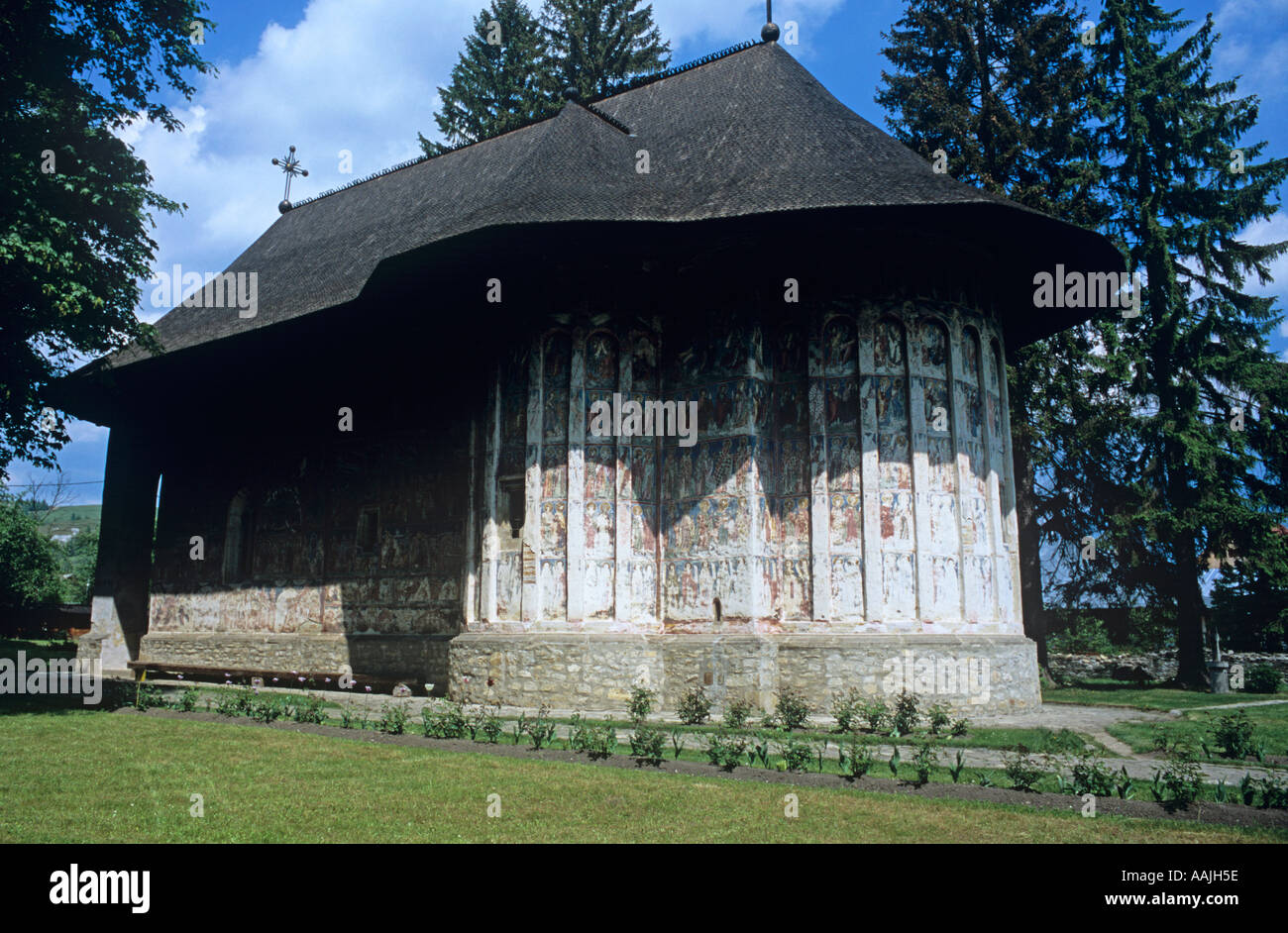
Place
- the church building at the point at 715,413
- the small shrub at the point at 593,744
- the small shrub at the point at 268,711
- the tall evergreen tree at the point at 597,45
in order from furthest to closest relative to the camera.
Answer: the tall evergreen tree at the point at 597,45 → the church building at the point at 715,413 → the small shrub at the point at 268,711 → the small shrub at the point at 593,744

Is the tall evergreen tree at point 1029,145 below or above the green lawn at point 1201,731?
above

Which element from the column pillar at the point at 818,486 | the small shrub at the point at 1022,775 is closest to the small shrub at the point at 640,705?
the column pillar at the point at 818,486

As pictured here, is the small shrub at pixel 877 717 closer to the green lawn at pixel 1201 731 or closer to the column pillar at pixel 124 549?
the green lawn at pixel 1201 731


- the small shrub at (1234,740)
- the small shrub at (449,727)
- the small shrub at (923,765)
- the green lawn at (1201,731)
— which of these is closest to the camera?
the small shrub at (923,765)

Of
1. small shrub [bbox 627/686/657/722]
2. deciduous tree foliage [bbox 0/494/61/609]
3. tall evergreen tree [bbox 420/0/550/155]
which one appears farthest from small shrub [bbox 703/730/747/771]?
deciduous tree foliage [bbox 0/494/61/609]

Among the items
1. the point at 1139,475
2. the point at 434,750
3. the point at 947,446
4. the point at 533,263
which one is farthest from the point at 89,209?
the point at 1139,475

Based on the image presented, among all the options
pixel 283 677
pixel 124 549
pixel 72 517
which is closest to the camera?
pixel 283 677

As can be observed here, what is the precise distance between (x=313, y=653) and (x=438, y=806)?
13.2 m

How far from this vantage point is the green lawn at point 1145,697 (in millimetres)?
15614

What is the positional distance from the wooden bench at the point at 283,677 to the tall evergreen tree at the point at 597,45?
65.5 ft

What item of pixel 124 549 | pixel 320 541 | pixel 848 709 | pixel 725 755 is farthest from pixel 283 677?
pixel 725 755

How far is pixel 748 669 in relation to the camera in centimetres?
1265

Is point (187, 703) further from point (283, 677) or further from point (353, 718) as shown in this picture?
point (283, 677)

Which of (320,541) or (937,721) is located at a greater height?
(320,541)
